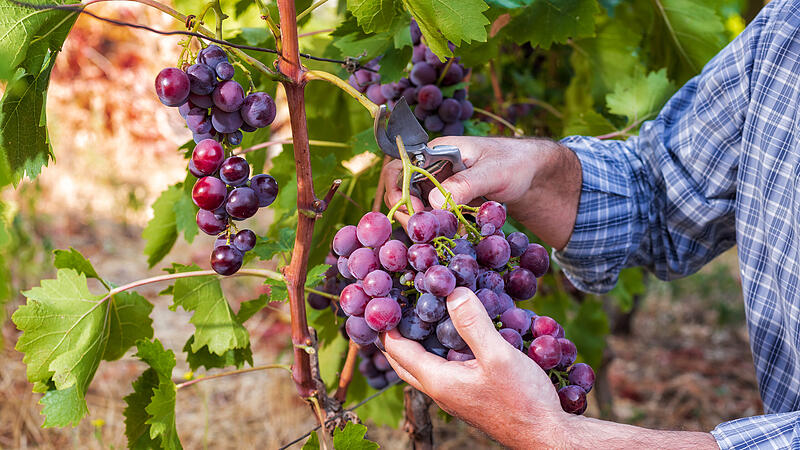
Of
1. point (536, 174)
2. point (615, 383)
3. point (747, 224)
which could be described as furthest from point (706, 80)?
point (615, 383)

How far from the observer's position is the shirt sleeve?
126 centimetres

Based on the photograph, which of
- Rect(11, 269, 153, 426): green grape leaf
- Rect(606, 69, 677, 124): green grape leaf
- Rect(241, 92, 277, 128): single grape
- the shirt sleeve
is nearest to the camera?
Rect(241, 92, 277, 128): single grape

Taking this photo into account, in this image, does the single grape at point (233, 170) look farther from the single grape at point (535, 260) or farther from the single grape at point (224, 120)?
the single grape at point (535, 260)

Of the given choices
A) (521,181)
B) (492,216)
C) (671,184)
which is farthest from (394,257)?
(671,184)

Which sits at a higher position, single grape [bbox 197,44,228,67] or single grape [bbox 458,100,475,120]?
single grape [bbox 197,44,228,67]

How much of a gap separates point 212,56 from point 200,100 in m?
0.06

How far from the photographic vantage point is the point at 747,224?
1220mm

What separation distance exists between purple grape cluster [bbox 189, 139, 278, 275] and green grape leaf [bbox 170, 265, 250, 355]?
22 cm

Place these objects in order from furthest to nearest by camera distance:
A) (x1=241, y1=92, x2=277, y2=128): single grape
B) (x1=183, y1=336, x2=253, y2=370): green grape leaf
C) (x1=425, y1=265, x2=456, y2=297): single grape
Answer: (x1=183, y1=336, x2=253, y2=370): green grape leaf, (x1=241, y1=92, x2=277, y2=128): single grape, (x1=425, y1=265, x2=456, y2=297): single grape

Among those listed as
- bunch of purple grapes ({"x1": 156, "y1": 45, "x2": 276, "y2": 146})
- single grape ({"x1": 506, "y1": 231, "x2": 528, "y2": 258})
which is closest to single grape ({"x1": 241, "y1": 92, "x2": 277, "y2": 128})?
bunch of purple grapes ({"x1": 156, "y1": 45, "x2": 276, "y2": 146})

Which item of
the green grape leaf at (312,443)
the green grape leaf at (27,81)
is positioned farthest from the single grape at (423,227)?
the green grape leaf at (27,81)

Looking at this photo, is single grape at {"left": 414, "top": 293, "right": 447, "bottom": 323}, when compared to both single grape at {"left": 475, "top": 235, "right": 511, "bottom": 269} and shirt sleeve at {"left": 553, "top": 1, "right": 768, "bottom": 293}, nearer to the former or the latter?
single grape at {"left": 475, "top": 235, "right": 511, "bottom": 269}

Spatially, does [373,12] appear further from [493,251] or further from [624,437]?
[624,437]

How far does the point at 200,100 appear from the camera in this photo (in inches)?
31.4
